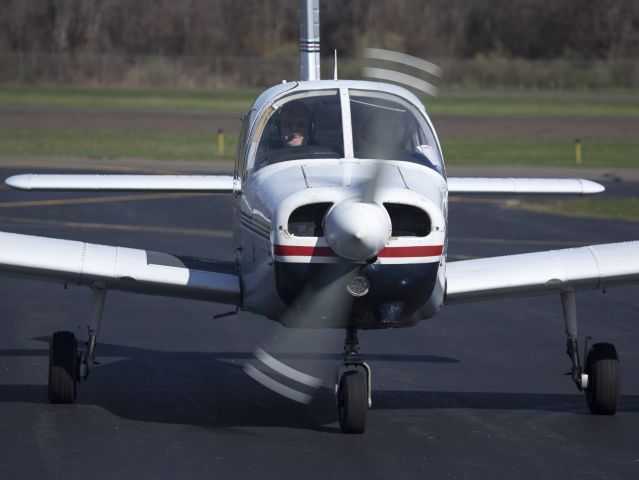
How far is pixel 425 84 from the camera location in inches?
284

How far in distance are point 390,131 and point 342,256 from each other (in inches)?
70.6

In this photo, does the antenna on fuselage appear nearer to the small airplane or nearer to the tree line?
the small airplane

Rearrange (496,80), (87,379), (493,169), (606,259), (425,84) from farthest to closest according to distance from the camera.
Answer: (496,80) < (493,169) < (87,379) < (606,259) < (425,84)

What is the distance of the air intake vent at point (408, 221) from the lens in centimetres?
771

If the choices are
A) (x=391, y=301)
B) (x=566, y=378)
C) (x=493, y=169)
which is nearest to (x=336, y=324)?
(x=391, y=301)

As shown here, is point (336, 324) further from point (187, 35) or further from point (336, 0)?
point (187, 35)

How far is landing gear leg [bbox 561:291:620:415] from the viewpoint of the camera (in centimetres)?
906

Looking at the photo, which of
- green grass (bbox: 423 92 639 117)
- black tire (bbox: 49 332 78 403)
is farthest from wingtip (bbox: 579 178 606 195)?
green grass (bbox: 423 92 639 117)

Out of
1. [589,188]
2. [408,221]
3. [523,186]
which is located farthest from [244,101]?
[408,221]

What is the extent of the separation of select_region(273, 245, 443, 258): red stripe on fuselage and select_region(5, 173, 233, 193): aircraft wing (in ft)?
11.6

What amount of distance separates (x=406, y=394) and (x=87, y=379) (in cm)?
252

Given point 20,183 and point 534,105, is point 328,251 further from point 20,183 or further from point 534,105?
point 534,105

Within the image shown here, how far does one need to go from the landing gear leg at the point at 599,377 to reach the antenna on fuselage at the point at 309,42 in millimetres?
3907

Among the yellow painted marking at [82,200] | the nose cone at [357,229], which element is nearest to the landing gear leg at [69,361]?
the nose cone at [357,229]
